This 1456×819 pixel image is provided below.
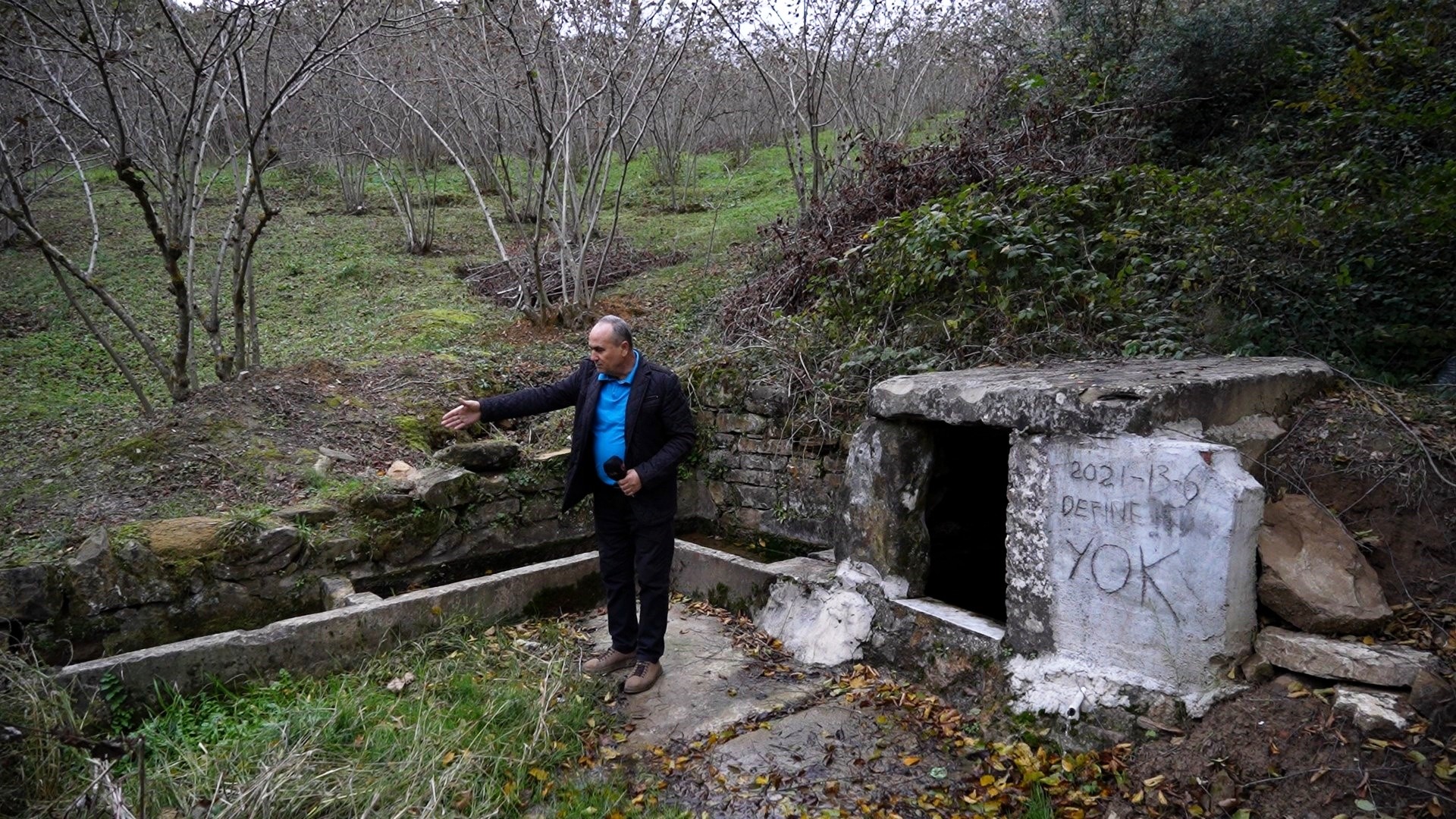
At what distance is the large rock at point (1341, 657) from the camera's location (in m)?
2.64

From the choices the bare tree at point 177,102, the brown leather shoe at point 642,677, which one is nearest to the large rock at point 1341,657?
the brown leather shoe at point 642,677

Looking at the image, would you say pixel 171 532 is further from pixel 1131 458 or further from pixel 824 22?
pixel 824 22

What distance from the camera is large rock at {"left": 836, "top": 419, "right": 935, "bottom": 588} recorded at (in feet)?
13.7

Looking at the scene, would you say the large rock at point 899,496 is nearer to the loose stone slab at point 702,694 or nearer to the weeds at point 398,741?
the loose stone slab at point 702,694

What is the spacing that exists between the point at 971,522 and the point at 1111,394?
73.0 inches

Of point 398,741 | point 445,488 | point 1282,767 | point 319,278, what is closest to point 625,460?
point 398,741

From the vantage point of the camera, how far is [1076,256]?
229 inches

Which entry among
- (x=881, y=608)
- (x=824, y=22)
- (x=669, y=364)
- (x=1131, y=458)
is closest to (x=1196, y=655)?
(x=1131, y=458)

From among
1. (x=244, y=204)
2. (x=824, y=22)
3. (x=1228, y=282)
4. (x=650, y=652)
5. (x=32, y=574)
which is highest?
(x=824, y=22)

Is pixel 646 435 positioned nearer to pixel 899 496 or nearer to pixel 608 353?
pixel 608 353

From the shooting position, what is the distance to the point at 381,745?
3.32 meters

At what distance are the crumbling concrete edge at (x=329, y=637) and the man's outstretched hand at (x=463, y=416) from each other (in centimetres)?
111

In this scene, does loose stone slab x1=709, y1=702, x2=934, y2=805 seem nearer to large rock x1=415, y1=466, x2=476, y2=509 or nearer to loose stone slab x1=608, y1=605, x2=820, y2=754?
loose stone slab x1=608, y1=605, x2=820, y2=754

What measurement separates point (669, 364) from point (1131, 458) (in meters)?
5.36
